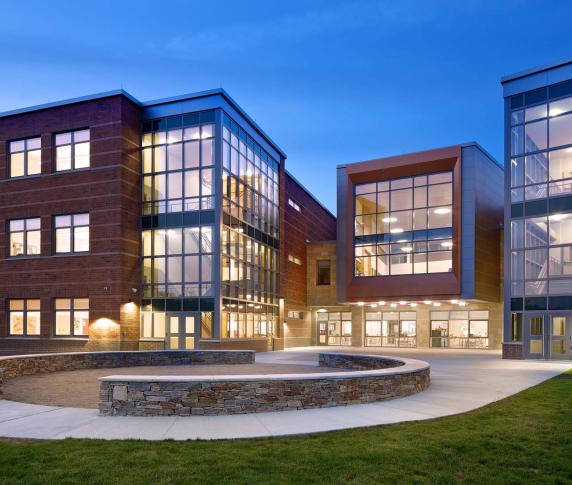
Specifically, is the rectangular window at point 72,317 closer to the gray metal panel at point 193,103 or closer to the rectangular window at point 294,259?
the gray metal panel at point 193,103

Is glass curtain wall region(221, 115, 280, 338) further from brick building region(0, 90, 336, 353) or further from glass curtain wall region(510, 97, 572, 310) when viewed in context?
glass curtain wall region(510, 97, 572, 310)

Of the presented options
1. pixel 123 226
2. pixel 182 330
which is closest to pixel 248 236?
pixel 182 330

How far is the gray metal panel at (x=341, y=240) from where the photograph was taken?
39.4 m

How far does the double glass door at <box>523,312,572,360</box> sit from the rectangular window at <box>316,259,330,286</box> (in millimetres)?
17873

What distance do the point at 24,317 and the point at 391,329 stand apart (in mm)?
25630

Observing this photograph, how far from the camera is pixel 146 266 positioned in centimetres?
3162

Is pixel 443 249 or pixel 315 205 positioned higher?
pixel 315 205

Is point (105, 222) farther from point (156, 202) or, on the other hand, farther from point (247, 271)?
point (247, 271)

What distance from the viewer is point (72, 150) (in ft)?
104

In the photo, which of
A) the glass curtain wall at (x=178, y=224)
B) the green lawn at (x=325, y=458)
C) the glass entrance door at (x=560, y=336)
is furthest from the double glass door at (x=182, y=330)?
the green lawn at (x=325, y=458)

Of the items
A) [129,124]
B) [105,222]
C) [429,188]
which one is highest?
[129,124]

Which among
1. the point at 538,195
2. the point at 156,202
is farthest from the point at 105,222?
the point at 538,195

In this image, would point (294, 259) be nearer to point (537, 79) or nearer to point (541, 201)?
point (541, 201)

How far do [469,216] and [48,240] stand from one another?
2566cm
